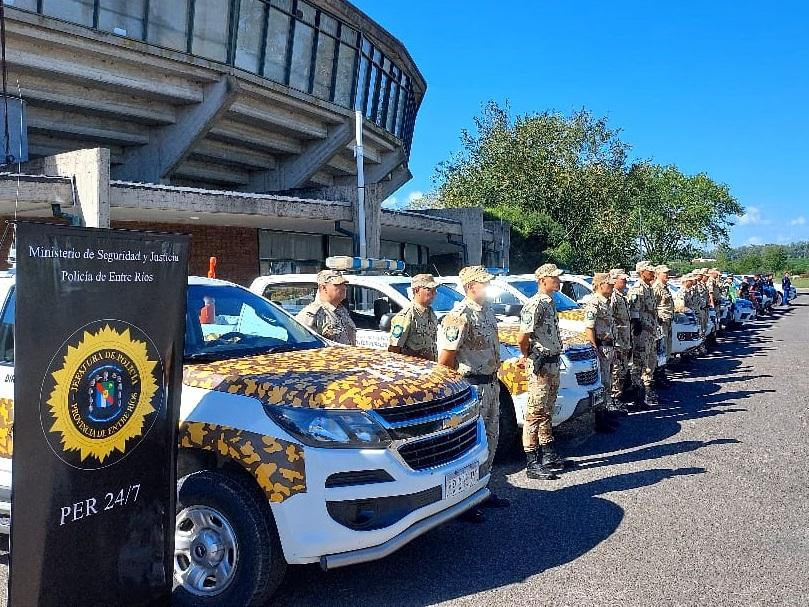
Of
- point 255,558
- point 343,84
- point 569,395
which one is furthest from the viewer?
point 343,84

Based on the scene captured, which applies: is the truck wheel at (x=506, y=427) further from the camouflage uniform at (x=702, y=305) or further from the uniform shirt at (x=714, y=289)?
the uniform shirt at (x=714, y=289)

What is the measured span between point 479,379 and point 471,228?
75.6 ft

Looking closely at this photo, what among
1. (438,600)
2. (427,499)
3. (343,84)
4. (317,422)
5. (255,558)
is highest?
(343,84)

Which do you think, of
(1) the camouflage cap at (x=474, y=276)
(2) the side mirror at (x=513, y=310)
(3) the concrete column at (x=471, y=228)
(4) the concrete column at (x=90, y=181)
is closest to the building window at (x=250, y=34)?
(4) the concrete column at (x=90, y=181)

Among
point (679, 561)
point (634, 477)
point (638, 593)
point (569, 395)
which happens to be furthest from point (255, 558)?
point (569, 395)

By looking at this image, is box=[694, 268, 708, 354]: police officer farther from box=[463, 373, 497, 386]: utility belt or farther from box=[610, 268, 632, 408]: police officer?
box=[463, 373, 497, 386]: utility belt

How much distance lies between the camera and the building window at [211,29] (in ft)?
67.0

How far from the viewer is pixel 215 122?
21.3m

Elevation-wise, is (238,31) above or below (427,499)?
above

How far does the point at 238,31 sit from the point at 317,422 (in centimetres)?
2015

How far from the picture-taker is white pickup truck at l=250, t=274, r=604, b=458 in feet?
22.7

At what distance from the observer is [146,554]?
131 inches

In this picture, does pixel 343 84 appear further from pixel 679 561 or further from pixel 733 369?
pixel 679 561

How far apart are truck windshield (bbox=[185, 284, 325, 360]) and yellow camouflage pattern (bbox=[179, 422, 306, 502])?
2.17ft
